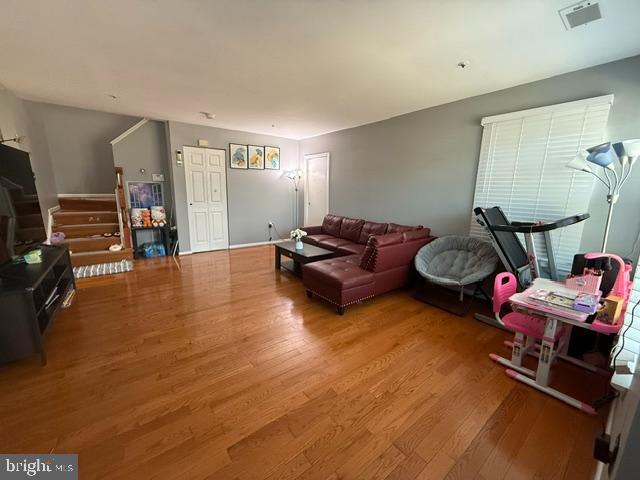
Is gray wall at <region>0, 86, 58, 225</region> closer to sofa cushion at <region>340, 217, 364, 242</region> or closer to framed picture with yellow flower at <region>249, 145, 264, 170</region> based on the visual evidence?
framed picture with yellow flower at <region>249, 145, 264, 170</region>

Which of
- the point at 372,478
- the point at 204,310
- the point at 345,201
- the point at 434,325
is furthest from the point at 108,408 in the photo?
the point at 345,201

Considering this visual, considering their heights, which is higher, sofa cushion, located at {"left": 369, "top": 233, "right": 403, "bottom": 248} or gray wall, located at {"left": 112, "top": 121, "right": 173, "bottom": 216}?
gray wall, located at {"left": 112, "top": 121, "right": 173, "bottom": 216}

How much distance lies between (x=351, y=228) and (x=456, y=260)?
1959 mm

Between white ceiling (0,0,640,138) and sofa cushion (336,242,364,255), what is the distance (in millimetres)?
2144

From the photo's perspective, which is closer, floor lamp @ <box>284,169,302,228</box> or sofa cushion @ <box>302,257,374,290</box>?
sofa cushion @ <box>302,257,374,290</box>

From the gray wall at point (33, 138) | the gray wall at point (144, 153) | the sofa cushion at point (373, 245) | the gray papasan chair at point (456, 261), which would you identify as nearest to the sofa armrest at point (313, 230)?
the sofa cushion at point (373, 245)

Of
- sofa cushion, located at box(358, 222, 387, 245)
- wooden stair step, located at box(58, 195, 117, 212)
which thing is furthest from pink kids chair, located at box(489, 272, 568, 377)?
wooden stair step, located at box(58, 195, 117, 212)

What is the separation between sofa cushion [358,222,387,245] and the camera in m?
4.29

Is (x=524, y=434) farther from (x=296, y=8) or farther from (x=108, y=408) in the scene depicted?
(x=296, y=8)

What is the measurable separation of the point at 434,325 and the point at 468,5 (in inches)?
105

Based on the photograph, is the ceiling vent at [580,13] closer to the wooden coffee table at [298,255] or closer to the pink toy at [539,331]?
the pink toy at [539,331]

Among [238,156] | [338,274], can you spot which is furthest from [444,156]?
[238,156]

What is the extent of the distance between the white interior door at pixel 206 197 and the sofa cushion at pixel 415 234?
4.05 meters

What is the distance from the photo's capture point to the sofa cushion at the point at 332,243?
4.31 m
